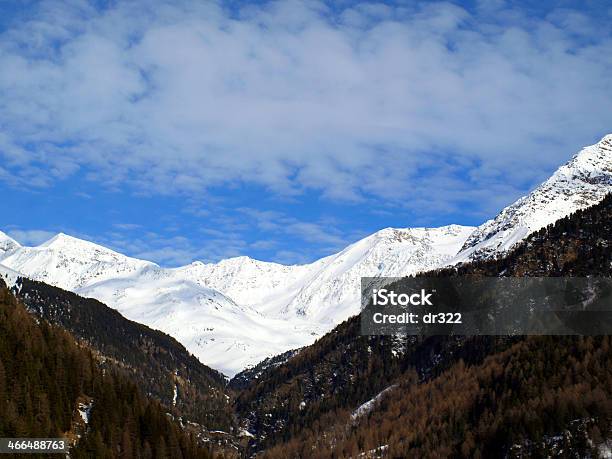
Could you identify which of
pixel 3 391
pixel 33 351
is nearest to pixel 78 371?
→ pixel 33 351

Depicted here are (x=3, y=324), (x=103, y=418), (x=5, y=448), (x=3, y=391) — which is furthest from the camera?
(x=3, y=324)

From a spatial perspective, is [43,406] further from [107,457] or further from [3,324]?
[3,324]

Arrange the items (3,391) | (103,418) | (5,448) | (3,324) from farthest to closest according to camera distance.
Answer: (3,324), (103,418), (3,391), (5,448)

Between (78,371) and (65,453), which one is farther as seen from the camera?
(78,371)

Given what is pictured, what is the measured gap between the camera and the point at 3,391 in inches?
6737

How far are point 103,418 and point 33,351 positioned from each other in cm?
2609
